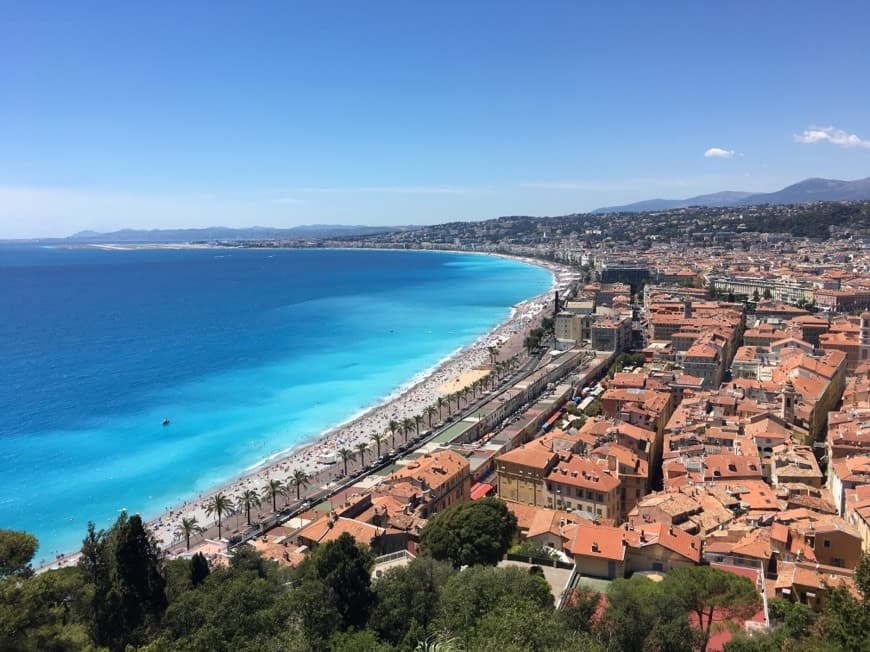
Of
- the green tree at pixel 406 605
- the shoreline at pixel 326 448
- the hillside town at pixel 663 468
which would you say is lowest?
the shoreline at pixel 326 448

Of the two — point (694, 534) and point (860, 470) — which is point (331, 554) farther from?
point (860, 470)

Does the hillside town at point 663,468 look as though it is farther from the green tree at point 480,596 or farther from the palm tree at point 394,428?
the green tree at point 480,596

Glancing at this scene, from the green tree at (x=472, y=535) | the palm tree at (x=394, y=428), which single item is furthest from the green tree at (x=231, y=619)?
the palm tree at (x=394, y=428)

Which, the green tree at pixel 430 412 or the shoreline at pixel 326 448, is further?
the green tree at pixel 430 412

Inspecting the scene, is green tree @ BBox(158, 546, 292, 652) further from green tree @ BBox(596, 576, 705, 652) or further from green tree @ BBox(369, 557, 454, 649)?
green tree @ BBox(596, 576, 705, 652)

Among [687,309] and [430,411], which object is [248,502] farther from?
[687,309]

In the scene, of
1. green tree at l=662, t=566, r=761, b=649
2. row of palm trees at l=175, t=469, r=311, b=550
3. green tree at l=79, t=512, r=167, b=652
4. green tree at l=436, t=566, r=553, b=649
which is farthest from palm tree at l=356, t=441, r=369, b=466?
green tree at l=662, t=566, r=761, b=649

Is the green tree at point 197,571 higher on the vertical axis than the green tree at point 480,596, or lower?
lower
